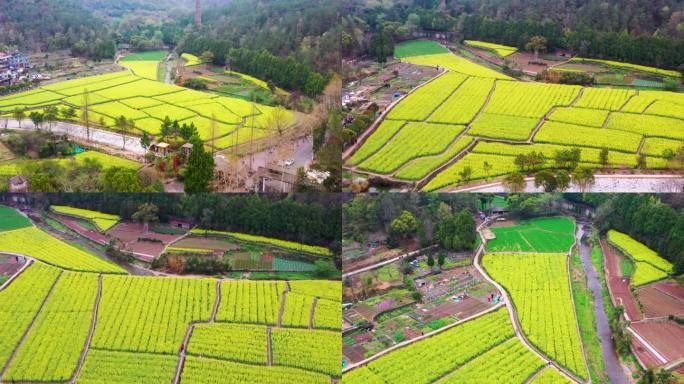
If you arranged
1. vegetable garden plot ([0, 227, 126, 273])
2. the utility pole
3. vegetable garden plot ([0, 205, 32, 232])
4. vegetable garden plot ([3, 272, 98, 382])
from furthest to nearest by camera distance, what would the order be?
1. the utility pole
2. vegetable garden plot ([0, 205, 32, 232])
3. vegetable garden plot ([0, 227, 126, 273])
4. vegetable garden plot ([3, 272, 98, 382])

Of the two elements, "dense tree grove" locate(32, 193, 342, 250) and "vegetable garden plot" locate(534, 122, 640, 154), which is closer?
"dense tree grove" locate(32, 193, 342, 250)

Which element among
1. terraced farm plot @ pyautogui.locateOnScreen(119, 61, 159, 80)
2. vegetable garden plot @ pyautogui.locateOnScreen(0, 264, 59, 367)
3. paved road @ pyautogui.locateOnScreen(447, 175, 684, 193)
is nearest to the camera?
vegetable garden plot @ pyautogui.locateOnScreen(0, 264, 59, 367)

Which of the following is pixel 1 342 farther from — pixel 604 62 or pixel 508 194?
pixel 604 62

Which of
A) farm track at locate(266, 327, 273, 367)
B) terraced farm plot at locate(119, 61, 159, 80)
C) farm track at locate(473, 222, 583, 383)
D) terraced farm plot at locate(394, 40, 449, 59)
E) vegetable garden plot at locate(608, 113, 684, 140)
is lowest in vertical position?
farm track at locate(266, 327, 273, 367)

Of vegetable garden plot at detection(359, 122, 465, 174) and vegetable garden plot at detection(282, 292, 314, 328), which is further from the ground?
vegetable garden plot at detection(359, 122, 465, 174)

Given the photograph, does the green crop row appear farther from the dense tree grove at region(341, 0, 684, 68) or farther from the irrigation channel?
the irrigation channel

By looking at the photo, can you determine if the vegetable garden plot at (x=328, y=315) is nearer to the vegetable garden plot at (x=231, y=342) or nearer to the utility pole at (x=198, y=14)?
the vegetable garden plot at (x=231, y=342)

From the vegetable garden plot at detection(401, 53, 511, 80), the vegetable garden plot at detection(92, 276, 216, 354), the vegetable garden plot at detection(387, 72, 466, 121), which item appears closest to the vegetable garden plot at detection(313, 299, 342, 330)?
the vegetable garden plot at detection(92, 276, 216, 354)

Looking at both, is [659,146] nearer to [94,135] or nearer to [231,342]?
[231,342]
